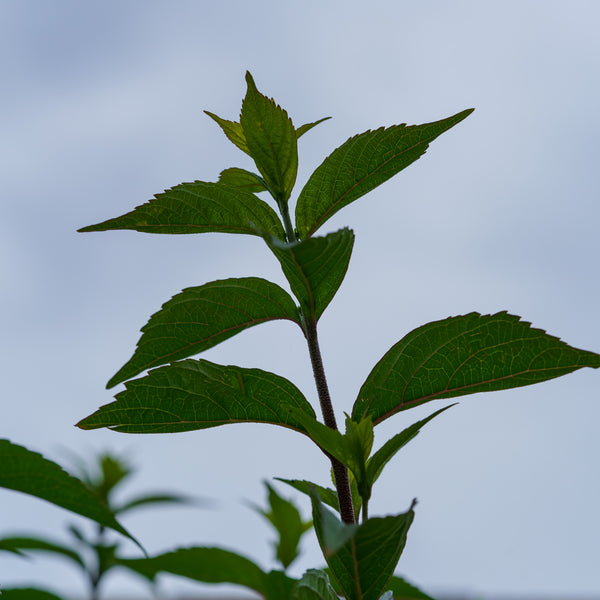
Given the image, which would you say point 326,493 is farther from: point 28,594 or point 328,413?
point 28,594

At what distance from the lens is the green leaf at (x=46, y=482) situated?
3.07 ft

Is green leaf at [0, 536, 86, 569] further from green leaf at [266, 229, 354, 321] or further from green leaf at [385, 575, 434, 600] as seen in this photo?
green leaf at [266, 229, 354, 321]

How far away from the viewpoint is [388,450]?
1059 mm

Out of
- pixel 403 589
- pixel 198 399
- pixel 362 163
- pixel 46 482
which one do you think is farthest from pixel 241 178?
pixel 403 589

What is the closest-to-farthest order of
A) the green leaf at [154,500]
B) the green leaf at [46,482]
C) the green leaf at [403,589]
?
the green leaf at [46,482]
the green leaf at [403,589]
the green leaf at [154,500]

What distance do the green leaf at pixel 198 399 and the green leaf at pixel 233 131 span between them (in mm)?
542

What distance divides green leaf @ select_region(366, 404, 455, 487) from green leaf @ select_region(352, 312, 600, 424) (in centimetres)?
A: 10

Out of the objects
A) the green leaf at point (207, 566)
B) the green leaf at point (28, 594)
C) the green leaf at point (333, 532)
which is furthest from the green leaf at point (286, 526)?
the green leaf at point (333, 532)

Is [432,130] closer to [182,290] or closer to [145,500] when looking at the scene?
[182,290]

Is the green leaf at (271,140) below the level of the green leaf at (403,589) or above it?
above

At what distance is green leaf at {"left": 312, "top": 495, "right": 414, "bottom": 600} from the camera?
942mm

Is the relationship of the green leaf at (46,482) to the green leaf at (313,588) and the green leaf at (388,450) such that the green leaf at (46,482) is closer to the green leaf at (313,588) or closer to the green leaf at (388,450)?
the green leaf at (313,588)

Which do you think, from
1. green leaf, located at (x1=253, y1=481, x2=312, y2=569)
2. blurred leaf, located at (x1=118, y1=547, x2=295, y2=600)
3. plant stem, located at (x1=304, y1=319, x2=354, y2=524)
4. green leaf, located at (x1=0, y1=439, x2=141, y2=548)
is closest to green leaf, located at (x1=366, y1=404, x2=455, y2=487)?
plant stem, located at (x1=304, y1=319, x2=354, y2=524)

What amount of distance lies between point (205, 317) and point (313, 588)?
503 mm
